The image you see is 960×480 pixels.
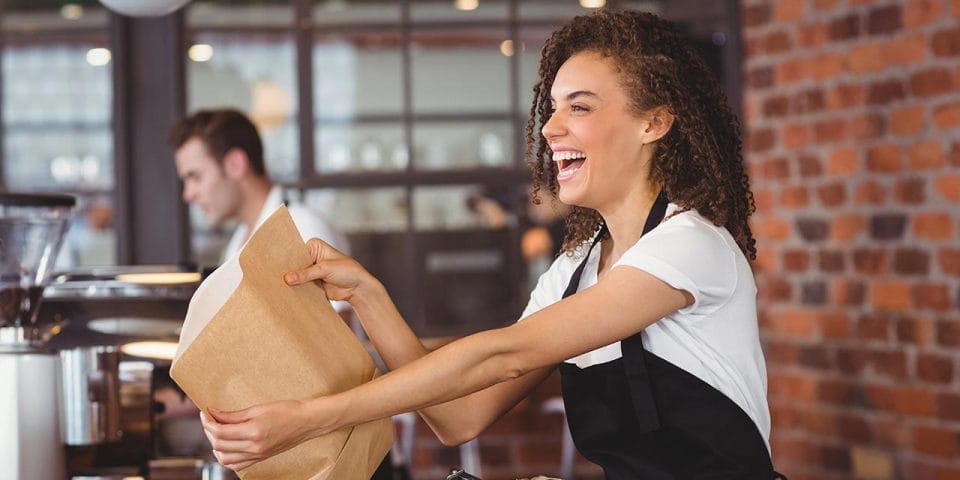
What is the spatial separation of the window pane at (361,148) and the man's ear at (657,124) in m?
2.27

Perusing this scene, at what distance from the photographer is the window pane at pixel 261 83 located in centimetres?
399

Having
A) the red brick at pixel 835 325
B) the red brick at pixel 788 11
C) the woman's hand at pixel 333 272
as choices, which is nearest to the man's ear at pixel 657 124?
the woman's hand at pixel 333 272

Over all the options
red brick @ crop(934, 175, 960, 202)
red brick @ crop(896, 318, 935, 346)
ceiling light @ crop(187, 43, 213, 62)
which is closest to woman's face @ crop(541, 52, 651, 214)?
red brick @ crop(934, 175, 960, 202)

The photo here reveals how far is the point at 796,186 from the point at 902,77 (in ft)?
1.82

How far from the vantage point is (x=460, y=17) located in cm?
404

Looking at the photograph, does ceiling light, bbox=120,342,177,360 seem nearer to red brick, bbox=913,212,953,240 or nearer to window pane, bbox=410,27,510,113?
red brick, bbox=913,212,953,240

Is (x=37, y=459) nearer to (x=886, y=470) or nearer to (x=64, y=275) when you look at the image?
(x=64, y=275)

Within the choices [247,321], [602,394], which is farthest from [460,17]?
[247,321]

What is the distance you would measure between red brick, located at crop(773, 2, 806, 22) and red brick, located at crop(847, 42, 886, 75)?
0.31 metres

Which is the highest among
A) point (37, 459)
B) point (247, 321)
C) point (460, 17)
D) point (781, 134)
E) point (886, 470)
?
point (460, 17)

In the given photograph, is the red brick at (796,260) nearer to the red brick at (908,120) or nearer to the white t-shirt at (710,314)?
the red brick at (908,120)

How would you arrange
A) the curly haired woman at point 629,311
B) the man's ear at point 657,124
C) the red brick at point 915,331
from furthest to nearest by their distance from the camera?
the red brick at point 915,331 → the man's ear at point 657,124 → the curly haired woman at point 629,311

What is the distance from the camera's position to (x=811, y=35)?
11.4 ft

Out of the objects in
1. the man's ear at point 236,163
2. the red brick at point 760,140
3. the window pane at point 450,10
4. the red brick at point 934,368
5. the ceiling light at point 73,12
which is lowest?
the red brick at point 934,368
